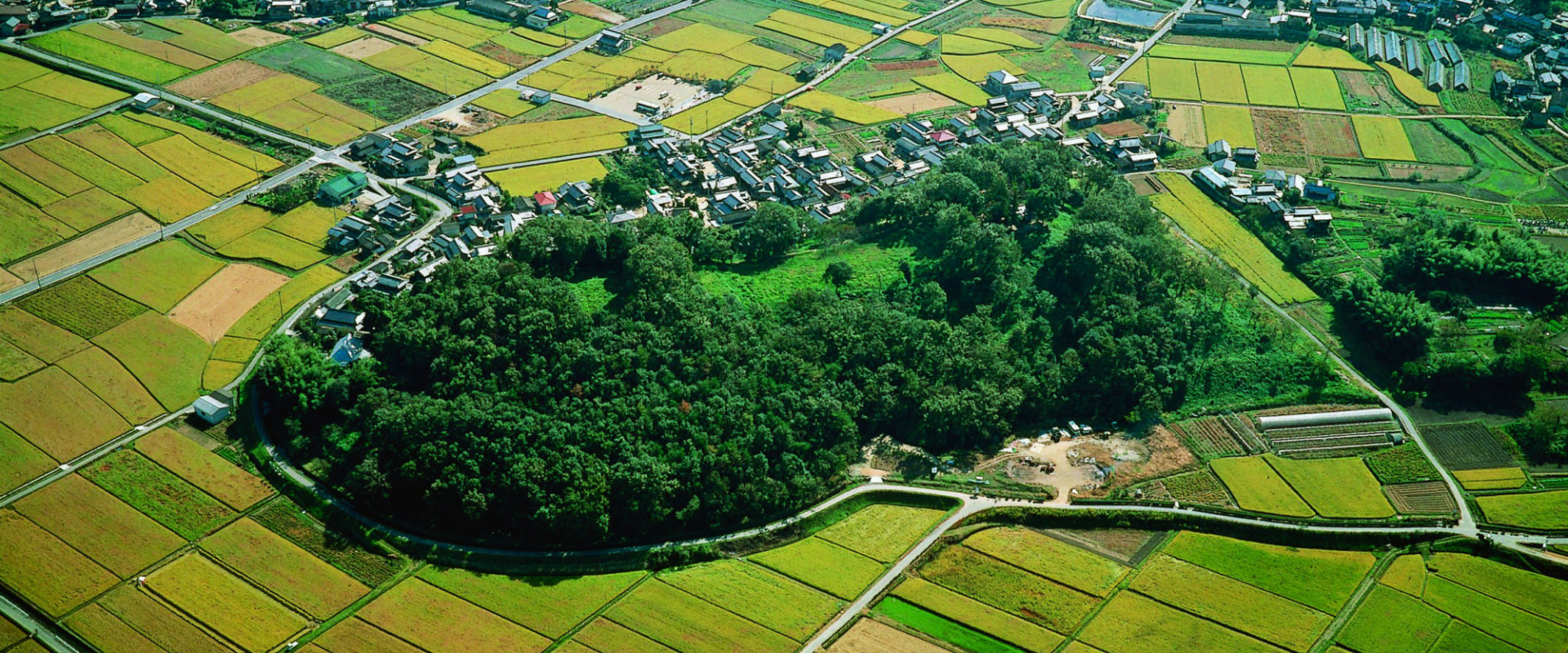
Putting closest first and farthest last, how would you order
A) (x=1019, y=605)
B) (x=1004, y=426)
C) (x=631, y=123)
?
1. (x=1019, y=605)
2. (x=1004, y=426)
3. (x=631, y=123)

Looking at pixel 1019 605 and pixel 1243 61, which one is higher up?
pixel 1243 61

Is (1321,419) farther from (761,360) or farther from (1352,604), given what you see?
(761,360)

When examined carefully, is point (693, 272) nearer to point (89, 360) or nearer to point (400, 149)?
point (400, 149)

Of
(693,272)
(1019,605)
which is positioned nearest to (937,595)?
(1019,605)

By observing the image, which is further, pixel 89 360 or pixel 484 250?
pixel 484 250

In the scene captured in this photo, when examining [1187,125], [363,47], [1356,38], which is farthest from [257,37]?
[1356,38]

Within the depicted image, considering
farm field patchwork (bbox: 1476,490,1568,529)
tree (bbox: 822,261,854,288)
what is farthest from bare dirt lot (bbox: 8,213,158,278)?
farm field patchwork (bbox: 1476,490,1568,529)

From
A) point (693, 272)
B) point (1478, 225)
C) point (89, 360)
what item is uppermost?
point (1478, 225)
